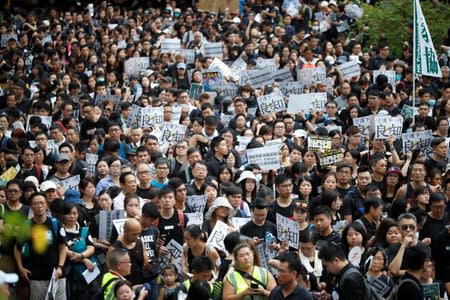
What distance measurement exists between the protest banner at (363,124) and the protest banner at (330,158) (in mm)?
2312

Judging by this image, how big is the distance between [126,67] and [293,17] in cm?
725

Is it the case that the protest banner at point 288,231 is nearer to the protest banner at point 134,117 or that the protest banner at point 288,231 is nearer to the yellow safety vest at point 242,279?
the yellow safety vest at point 242,279

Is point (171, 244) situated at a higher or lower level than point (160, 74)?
lower

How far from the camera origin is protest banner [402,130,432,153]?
14.4 m

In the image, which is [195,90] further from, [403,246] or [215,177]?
[403,246]

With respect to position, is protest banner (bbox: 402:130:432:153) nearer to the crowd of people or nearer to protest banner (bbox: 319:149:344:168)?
the crowd of people

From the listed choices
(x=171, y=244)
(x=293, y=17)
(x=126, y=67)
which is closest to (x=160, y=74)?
(x=126, y=67)

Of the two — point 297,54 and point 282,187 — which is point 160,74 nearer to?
point 297,54

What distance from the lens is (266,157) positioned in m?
13.6

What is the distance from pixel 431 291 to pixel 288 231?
1.75 meters

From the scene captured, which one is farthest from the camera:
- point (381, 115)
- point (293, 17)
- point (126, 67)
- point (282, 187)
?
point (293, 17)

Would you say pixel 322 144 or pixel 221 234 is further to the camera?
pixel 322 144

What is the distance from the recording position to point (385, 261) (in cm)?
912

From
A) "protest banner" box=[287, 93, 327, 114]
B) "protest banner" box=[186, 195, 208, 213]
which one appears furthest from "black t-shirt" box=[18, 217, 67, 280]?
"protest banner" box=[287, 93, 327, 114]
